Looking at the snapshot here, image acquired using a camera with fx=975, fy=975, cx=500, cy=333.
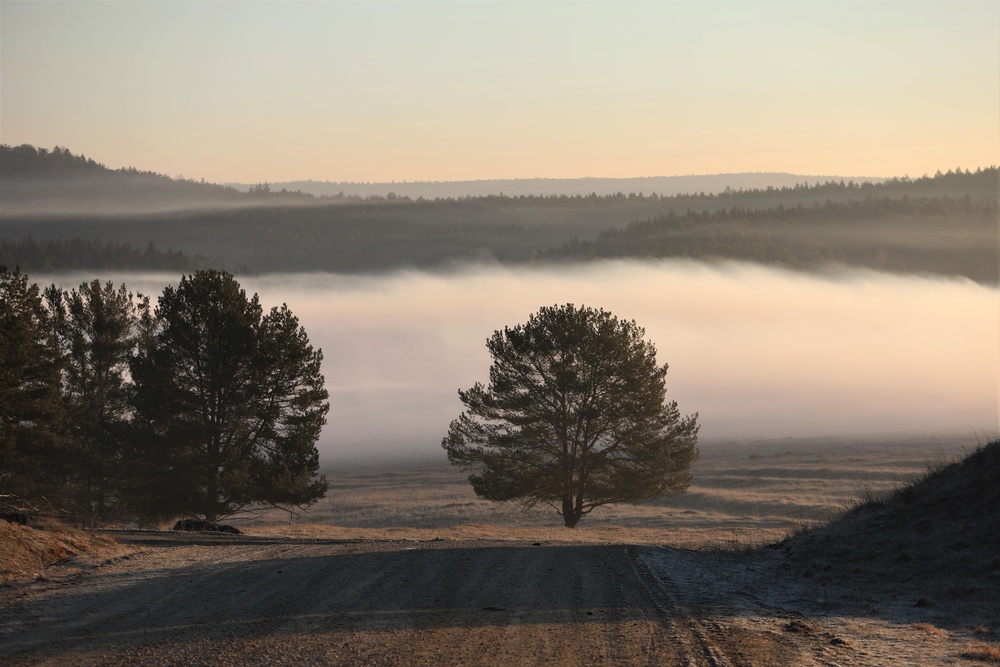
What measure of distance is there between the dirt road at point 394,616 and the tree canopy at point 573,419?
25.3m

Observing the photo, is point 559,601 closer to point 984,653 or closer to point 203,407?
point 984,653

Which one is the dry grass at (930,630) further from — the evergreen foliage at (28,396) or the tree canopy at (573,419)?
the evergreen foliage at (28,396)

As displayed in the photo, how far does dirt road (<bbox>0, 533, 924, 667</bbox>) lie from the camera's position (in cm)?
1107

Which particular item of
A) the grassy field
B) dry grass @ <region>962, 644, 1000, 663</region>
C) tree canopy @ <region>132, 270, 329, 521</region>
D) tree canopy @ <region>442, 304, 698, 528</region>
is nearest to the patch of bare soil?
dry grass @ <region>962, 644, 1000, 663</region>

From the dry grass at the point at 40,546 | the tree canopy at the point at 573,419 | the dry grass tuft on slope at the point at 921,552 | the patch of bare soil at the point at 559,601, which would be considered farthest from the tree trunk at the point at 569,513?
the dry grass at the point at 40,546

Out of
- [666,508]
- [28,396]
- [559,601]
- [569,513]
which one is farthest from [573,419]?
[559,601]

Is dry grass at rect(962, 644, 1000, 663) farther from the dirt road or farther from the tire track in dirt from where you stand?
the tire track in dirt

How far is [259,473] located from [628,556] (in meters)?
25.0

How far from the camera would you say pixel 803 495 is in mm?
70875

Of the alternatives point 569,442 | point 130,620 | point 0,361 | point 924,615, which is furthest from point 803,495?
point 130,620

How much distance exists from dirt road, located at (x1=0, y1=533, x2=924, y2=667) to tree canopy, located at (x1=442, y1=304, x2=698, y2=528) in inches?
997

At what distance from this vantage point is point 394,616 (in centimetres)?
1309

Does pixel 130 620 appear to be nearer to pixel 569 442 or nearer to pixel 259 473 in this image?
pixel 259 473

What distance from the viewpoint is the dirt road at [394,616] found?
11.1m
